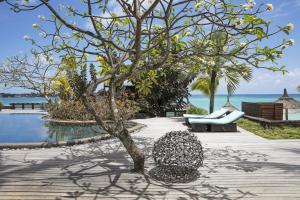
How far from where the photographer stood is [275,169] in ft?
25.0

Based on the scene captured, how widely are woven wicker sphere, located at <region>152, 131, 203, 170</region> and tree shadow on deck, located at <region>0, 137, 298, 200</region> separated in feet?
1.23

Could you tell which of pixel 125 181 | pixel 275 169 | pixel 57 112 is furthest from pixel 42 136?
pixel 275 169

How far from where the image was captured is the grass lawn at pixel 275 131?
43.1 feet

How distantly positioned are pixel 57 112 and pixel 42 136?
5.94 metres

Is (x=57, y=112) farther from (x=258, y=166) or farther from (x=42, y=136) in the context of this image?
(x=258, y=166)

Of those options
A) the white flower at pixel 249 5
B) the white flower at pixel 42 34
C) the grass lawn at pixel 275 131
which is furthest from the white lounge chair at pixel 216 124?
the white flower at pixel 249 5

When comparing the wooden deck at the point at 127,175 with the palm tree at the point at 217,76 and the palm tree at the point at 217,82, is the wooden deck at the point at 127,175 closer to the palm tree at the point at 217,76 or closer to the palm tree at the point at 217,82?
the palm tree at the point at 217,76

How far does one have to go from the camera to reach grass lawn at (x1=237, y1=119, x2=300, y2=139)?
13.1 m

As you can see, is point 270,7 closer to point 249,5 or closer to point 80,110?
point 249,5

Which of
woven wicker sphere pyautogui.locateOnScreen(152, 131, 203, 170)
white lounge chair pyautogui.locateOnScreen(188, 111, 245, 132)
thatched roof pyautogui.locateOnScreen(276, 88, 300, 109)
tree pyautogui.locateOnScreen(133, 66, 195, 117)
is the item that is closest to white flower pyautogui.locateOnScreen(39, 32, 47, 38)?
woven wicker sphere pyautogui.locateOnScreen(152, 131, 203, 170)

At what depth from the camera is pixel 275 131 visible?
1430 centimetres

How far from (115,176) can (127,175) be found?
0.23m

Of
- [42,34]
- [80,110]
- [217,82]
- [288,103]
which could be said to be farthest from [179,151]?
[217,82]

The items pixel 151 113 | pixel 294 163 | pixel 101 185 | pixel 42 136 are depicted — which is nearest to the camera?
pixel 101 185
